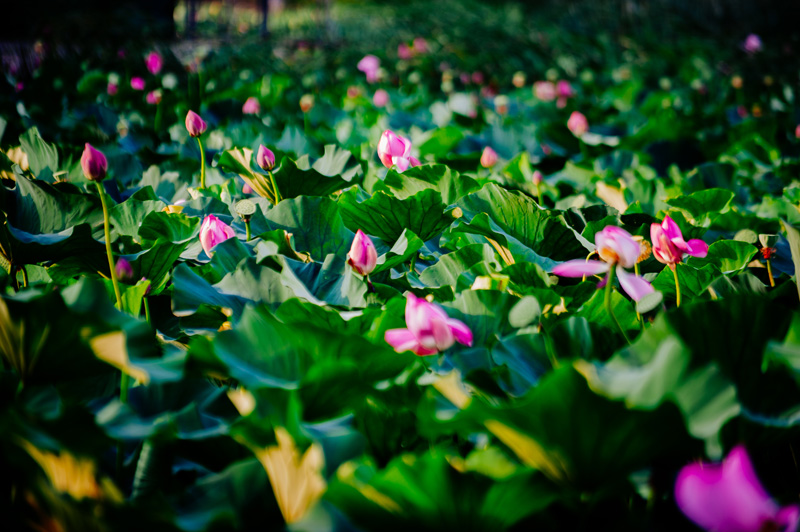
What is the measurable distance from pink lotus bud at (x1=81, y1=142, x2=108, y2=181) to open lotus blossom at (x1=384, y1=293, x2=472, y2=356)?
0.60 metres

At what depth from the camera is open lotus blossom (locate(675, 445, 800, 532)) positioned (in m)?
0.50

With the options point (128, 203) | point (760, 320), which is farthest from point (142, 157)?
point (760, 320)

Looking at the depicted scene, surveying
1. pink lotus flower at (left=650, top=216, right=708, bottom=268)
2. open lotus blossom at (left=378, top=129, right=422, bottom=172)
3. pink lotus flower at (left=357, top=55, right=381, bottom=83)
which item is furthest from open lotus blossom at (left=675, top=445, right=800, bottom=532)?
pink lotus flower at (left=357, top=55, right=381, bottom=83)

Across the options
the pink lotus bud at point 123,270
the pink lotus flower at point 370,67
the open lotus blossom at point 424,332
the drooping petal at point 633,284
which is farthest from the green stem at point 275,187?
the pink lotus flower at point 370,67

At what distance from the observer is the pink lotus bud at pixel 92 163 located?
3.34 ft

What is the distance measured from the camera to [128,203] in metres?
1.25

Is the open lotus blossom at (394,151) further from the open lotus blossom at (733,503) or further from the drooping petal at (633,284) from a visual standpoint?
the open lotus blossom at (733,503)

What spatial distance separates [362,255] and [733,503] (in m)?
0.58

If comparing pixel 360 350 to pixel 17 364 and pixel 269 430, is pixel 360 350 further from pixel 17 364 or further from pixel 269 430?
pixel 17 364

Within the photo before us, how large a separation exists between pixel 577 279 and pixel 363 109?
2.19 m

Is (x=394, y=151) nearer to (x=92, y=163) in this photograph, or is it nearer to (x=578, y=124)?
(x=92, y=163)

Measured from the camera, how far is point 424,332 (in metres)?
0.71

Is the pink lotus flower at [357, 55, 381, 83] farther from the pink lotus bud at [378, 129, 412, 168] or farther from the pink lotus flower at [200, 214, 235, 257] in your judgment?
the pink lotus flower at [200, 214, 235, 257]

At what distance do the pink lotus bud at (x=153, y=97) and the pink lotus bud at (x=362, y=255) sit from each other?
92.4 inches
